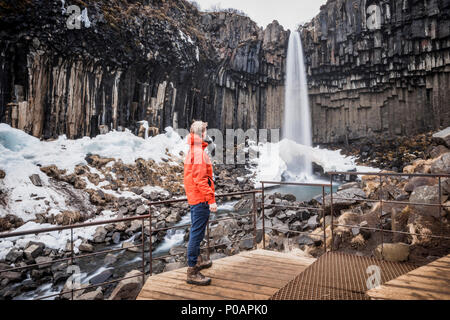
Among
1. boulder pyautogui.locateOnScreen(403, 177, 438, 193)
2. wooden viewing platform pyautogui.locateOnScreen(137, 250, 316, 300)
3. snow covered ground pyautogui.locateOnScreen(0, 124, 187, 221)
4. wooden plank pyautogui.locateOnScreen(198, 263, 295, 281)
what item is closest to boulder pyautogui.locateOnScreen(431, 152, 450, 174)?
boulder pyautogui.locateOnScreen(403, 177, 438, 193)

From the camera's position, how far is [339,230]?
21.3ft

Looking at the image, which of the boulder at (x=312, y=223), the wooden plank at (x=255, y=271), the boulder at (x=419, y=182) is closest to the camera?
the wooden plank at (x=255, y=271)

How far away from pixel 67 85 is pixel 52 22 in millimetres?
3422

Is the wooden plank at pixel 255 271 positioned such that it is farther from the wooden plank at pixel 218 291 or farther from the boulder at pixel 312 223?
the boulder at pixel 312 223

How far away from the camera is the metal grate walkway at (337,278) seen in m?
2.71

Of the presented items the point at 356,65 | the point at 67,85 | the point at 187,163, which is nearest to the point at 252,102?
the point at 356,65

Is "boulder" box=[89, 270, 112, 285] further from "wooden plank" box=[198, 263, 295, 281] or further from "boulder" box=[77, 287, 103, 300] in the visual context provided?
"wooden plank" box=[198, 263, 295, 281]

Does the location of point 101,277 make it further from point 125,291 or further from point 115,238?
point 125,291

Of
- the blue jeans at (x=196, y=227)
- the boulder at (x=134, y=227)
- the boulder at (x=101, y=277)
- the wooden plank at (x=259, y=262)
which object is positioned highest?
the blue jeans at (x=196, y=227)

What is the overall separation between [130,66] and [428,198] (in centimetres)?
1910

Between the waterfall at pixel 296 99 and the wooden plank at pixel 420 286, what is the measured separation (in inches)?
1149

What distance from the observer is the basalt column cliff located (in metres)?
13.1

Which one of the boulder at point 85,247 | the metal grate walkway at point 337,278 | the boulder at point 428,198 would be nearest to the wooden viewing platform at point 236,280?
the metal grate walkway at point 337,278
